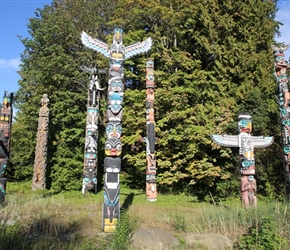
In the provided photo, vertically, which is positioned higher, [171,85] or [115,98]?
[171,85]

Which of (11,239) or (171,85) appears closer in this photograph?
(11,239)

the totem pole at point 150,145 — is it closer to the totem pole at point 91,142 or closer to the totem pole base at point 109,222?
the totem pole at point 91,142

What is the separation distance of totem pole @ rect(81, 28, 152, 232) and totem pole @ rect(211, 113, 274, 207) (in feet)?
9.39

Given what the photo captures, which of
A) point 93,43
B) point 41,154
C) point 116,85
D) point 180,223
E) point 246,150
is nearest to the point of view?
point 180,223

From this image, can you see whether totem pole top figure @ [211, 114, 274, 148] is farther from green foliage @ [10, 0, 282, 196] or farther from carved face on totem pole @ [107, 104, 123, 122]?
green foliage @ [10, 0, 282, 196]

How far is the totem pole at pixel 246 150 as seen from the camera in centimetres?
841

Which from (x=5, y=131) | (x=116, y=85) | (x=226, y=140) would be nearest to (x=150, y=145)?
(x=226, y=140)

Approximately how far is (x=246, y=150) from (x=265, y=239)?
4188 mm

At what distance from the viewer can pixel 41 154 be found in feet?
52.9

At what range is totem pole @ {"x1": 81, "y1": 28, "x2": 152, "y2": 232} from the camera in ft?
22.1

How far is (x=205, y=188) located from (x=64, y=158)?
28.4ft

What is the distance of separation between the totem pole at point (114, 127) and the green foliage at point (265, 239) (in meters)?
2.83

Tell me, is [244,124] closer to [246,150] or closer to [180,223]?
[246,150]

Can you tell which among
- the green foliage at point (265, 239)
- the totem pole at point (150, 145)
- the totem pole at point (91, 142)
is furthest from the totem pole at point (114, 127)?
the totem pole at point (91, 142)
